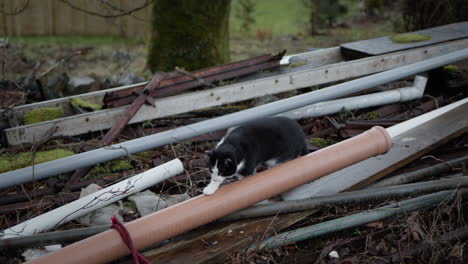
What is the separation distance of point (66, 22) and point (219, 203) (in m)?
9.20

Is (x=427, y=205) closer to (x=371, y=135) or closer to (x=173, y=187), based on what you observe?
(x=371, y=135)

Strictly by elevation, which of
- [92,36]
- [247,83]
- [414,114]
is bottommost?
[414,114]

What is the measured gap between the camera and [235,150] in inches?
102

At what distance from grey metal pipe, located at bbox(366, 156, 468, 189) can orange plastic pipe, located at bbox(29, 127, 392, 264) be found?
33cm

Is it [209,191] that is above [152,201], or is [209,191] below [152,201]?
above

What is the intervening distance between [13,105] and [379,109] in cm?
355

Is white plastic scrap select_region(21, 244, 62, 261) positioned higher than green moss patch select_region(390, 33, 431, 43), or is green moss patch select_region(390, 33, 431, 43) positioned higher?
green moss patch select_region(390, 33, 431, 43)

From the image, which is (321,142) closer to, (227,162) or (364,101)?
(364,101)

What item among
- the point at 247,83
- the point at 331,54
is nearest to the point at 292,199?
the point at 247,83

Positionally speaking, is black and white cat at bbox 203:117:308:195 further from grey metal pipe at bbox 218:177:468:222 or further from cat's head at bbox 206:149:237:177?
grey metal pipe at bbox 218:177:468:222

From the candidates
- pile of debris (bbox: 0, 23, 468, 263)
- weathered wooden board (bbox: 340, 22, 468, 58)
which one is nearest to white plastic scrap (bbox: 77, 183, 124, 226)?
pile of debris (bbox: 0, 23, 468, 263)

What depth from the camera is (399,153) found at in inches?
118

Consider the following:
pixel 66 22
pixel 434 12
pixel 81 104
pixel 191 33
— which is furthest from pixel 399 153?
pixel 66 22

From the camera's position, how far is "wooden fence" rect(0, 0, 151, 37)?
9328mm
